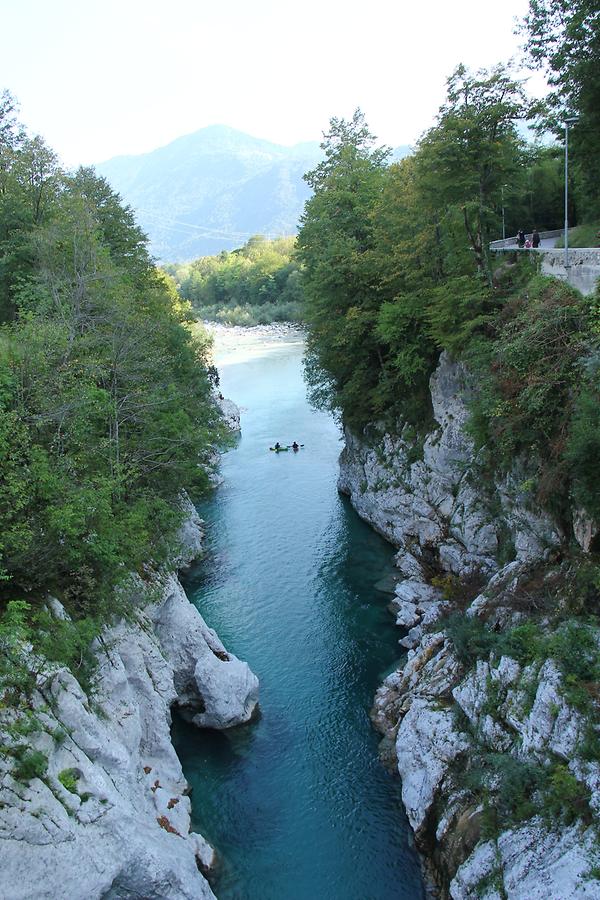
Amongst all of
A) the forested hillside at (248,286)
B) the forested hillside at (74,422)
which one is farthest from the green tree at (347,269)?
the forested hillside at (248,286)

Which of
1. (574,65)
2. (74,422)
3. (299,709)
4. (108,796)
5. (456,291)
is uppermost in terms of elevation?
(574,65)

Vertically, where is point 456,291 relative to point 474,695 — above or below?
above

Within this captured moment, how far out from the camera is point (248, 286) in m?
120

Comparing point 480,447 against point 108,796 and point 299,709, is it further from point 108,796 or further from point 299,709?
point 108,796

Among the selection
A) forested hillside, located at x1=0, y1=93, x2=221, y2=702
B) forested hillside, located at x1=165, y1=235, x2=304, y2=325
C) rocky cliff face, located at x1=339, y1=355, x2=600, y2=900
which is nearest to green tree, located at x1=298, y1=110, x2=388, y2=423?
rocky cliff face, located at x1=339, y1=355, x2=600, y2=900

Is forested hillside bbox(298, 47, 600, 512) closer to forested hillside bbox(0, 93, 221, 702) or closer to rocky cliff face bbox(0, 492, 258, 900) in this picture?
forested hillside bbox(0, 93, 221, 702)

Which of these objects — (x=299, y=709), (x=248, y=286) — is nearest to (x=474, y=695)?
(x=299, y=709)

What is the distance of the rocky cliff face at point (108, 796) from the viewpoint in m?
9.33

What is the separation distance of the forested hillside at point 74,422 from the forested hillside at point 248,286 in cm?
7642

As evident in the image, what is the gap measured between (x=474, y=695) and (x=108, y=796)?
26.7 ft

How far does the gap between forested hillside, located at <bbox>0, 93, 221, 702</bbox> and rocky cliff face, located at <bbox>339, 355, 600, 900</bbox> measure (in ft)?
26.2

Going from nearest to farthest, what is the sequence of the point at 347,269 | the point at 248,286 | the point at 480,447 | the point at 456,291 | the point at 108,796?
the point at 108,796, the point at 480,447, the point at 456,291, the point at 347,269, the point at 248,286

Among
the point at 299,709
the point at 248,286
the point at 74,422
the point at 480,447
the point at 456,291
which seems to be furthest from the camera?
the point at 248,286

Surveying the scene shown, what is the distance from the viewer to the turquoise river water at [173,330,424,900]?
1388cm
